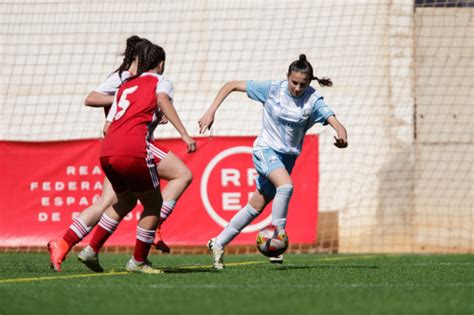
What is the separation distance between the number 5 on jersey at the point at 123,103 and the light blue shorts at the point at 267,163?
1448 millimetres

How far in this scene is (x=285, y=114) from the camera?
8.16 meters

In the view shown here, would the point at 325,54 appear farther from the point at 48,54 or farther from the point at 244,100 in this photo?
the point at 48,54

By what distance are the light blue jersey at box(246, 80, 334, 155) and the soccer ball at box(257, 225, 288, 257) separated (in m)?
0.90

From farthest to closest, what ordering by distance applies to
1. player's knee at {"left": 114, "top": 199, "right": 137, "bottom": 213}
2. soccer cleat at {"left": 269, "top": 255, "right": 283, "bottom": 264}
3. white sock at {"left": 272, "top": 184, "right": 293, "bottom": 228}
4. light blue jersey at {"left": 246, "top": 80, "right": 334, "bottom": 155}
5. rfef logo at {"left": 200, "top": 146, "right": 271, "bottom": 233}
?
1. rfef logo at {"left": 200, "top": 146, "right": 271, "bottom": 233}
2. soccer cleat at {"left": 269, "top": 255, "right": 283, "bottom": 264}
3. light blue jersey at {"left": 246, "top": 80, "right": 334, "bottom": 155}
4. white sock at {"left": 272, "top": 184, "right": 293, "bottom": 228}
5. player's knee at {"left": 114, "top": 199, "right": 137, "bottom": 213}

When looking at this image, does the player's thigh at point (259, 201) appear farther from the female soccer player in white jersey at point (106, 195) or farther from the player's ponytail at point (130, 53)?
the player's ponytail at point (130, 53)

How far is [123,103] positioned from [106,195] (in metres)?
0.90

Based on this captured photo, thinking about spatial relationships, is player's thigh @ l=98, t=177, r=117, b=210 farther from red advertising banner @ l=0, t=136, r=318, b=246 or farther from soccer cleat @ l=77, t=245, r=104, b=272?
red advertising banner @ l=0, t=136, r=318, b=246

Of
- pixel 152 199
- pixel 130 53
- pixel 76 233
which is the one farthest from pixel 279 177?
pixel 76 233

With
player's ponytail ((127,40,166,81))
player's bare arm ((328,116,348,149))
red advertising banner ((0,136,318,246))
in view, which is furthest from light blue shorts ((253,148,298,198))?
red advertising banner ((0,136,318,246))

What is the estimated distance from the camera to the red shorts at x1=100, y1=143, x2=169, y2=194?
691cm

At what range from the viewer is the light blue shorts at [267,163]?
805cm

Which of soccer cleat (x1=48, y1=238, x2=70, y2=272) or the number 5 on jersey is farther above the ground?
the number 5 on jersey

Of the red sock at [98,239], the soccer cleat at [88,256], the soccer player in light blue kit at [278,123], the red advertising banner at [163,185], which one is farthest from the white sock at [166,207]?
the red advertising banner at [163,185]

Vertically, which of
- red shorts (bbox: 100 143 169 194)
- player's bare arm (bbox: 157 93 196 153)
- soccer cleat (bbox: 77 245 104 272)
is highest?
player's bare arm (bbox: 157 93 196 153)
